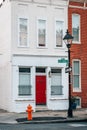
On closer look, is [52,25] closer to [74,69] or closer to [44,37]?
[44,37]

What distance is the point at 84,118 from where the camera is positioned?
23266 mm

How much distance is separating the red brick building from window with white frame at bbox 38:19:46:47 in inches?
82.2

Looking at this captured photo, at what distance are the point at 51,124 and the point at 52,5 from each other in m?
11.3

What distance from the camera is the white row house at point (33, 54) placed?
27984 millimetres

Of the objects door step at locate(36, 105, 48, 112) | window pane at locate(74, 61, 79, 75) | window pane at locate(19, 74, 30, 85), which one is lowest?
door step at locate(36, 105, 48, 112)

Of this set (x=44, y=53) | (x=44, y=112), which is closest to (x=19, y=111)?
(x=44, y=112)

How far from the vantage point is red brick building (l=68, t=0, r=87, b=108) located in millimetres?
30188

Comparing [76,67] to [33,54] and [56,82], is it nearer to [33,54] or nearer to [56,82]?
[56,82]

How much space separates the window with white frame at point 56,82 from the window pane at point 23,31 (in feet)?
9.86

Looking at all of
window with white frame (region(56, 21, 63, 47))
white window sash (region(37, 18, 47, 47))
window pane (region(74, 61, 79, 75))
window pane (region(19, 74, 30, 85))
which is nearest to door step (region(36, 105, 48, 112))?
window pane (region(19, 74, 30, 85))

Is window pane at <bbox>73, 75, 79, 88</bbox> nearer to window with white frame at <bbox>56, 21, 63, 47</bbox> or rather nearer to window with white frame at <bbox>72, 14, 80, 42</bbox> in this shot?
window with white frame at <bbox>56, 21, 63, 47</bbox>

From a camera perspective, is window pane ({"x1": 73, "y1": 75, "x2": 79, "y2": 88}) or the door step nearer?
the door step

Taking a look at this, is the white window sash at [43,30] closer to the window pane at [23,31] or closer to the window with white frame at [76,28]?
the window pane at [23,31]

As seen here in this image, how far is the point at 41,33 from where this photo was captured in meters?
29.2
